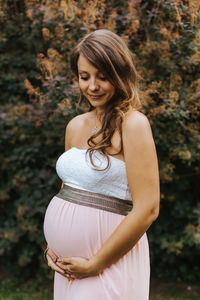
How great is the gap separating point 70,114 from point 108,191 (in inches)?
54.8

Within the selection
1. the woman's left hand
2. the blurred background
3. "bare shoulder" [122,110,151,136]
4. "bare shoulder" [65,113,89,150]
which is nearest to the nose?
"bare shoulder" [122,110,151,136]

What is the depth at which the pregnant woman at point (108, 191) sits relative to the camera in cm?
159


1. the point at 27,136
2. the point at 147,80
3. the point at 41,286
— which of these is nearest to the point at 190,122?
the point at 147,80

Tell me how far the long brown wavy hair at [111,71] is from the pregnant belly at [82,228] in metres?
0.26

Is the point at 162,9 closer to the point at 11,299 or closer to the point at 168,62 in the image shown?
the point at 168,62

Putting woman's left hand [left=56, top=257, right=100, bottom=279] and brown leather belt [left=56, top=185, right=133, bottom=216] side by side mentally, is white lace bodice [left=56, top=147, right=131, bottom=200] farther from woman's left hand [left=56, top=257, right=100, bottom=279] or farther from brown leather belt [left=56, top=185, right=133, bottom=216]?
woman's left hand [left=56, top=257, right=100, bottom=279]

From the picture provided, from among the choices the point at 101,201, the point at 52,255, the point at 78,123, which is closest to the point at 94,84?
the point at 78,123

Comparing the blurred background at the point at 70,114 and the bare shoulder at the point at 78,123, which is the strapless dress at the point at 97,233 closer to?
the bare shoulder at the point at 78,123

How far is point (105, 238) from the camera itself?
1724 mm

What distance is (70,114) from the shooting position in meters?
2.99

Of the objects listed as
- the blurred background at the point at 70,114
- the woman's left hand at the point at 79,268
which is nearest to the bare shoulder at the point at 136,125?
the woman's left hand at the point at 79,268

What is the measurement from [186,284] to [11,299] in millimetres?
1904

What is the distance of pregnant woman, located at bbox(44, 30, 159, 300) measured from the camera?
159 centimetres

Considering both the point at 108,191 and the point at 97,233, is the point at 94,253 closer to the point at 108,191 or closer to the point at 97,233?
the point at 97,233
